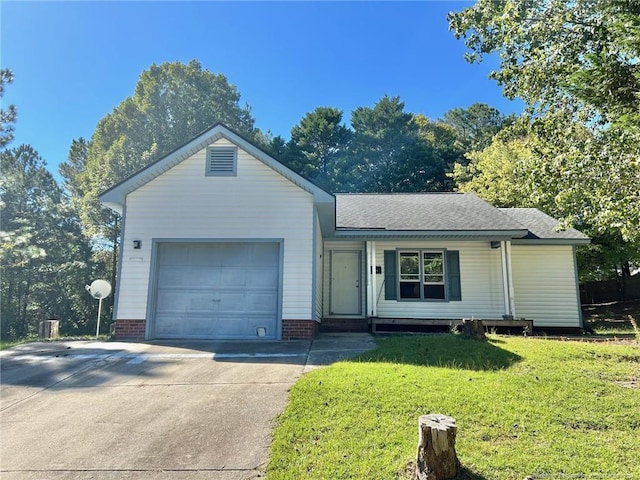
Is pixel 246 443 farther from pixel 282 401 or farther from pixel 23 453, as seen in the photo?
pixel 23 453

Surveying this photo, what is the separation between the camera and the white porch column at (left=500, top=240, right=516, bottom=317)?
11.7 meters

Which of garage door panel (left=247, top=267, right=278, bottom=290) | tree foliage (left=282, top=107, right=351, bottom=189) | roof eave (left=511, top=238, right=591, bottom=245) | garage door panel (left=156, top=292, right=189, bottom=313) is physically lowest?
garage door panel (left=156, top=292, right=189, bottom=313)

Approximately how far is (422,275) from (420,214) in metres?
2.16

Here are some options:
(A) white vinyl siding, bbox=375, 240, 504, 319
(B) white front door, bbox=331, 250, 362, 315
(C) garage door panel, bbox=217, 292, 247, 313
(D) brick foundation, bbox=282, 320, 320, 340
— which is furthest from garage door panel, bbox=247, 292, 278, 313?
(A) white vinyl siding, bbox=375, 240, 504, 319

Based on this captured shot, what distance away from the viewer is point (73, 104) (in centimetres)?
1880

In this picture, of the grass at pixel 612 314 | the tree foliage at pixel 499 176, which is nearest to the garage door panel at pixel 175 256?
the grass at pixel 612 314

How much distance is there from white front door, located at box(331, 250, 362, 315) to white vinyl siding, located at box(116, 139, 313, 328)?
9.83ft

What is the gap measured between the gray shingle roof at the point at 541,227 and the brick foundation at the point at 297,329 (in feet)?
23.7

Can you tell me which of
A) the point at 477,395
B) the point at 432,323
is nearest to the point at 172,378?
the point at 477,395

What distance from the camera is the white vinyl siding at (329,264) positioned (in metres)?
12.5

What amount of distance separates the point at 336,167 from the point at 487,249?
21.8 metres

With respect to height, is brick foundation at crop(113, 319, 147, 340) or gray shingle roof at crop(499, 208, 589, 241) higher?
gray shingle roof at crop(499, 208, 589, 241)

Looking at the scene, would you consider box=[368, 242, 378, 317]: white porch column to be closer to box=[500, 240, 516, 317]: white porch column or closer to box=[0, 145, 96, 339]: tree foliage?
box=[500, 240, 516, 317]: white porch column

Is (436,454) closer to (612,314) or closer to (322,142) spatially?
(612,314)
